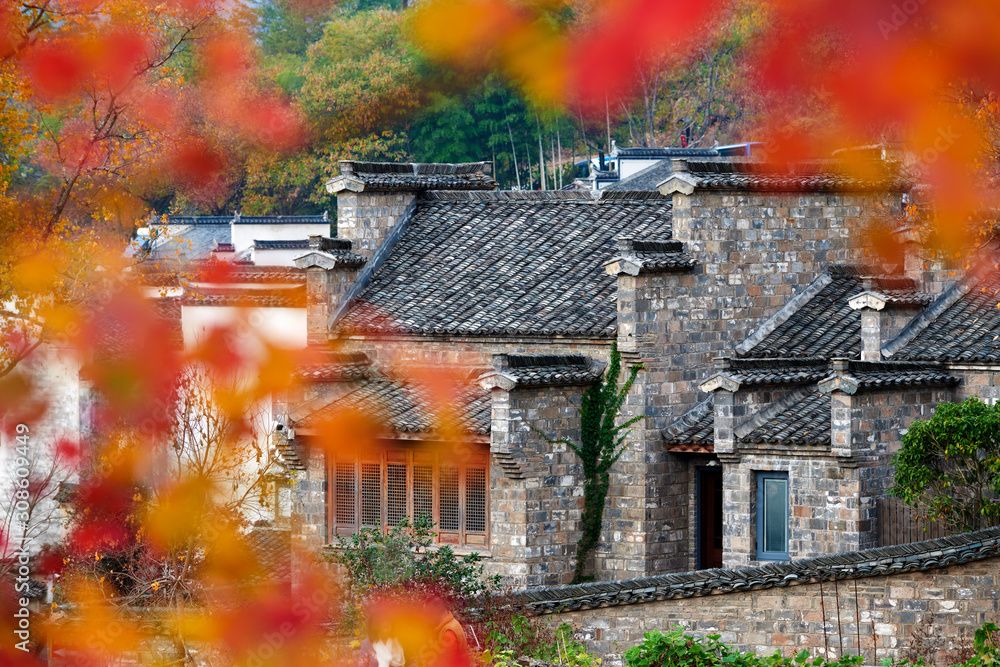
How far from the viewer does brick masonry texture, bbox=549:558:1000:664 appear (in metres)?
18.5

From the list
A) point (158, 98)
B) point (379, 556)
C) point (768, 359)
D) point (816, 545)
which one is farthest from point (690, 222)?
point (158, 98)

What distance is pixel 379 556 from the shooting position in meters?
23.3

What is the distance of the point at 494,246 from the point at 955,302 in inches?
354

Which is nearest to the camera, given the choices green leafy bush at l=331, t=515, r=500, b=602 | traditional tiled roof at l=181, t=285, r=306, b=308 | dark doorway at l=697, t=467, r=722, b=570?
green leafy bush at l=331, t=515, r=500, b=602

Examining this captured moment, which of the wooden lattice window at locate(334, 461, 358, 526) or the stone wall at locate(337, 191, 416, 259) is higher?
the stone wall at locate(337, 191, 416, 259)

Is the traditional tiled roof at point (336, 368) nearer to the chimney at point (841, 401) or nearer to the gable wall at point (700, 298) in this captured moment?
the gable wall at point (700, 298)

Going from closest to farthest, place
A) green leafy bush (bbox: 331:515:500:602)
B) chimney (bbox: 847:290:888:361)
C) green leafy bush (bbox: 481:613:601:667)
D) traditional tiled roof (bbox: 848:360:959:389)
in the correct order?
green leafy bush (bbox: 481:613:601:667)
green leafy bush (bbox: 331:515:500:602)
traditional tiled roof (bbox: 848:360:959:389)
chimney (bbox: 847:290:888:361)

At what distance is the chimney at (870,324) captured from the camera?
25.4m

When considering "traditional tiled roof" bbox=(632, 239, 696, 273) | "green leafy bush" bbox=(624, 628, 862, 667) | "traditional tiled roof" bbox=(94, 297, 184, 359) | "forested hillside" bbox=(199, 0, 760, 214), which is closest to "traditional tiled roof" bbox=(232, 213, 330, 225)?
"forested hillside" bbox=(199, 0, 760, 214)

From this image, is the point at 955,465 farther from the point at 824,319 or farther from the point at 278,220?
the point at 278,220

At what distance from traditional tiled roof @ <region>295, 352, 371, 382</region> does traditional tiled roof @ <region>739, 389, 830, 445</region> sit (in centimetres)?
764

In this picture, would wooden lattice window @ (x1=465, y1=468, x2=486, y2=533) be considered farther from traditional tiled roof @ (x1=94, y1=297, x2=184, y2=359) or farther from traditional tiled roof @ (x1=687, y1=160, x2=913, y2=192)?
traditional tiled roof @ (x1=94, y1=297, x2=184, y2=359)

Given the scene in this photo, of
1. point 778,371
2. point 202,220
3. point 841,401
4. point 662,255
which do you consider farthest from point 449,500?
point 202,220

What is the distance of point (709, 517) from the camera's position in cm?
2691
